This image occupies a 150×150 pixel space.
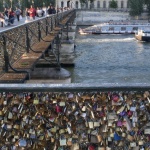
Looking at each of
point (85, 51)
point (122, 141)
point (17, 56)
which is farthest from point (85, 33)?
point (122, 141)

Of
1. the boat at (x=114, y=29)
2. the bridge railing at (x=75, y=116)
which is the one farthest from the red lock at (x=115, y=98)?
the boat at (x=114, y=29)

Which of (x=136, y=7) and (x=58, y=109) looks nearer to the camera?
(x=58, y=109)

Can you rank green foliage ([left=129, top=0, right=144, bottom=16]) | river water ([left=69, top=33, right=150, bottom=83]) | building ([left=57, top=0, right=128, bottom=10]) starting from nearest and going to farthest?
river water ([left=69, top=33, right=150, bottom=83]), green foliage ([left=129, top=0, right=144, bottom=16]), building ([left=57, top=0, right=128, bottom=10])

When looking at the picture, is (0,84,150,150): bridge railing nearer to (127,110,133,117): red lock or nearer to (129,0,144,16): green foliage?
(127,110,133,117): red lock

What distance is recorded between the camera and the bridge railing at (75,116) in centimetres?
345

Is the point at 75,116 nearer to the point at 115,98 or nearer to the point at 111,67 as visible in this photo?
the point at 115,98

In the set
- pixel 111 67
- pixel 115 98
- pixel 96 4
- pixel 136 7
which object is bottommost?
pixel 111 67

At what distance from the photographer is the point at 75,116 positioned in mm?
3555

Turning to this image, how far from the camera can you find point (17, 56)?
11.2 metres

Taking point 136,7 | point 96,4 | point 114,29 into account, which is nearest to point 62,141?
point 114,29

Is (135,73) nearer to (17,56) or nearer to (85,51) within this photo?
(85,51)

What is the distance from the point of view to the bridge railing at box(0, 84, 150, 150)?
3451 mm

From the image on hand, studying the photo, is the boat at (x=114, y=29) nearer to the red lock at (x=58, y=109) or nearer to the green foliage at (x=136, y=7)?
the green foliage at (x=136, y=7)

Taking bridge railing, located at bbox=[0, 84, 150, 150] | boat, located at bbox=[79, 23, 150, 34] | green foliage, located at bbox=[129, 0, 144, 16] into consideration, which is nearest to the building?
green foliage, located at bbox=[129, 0, 144, 16]
